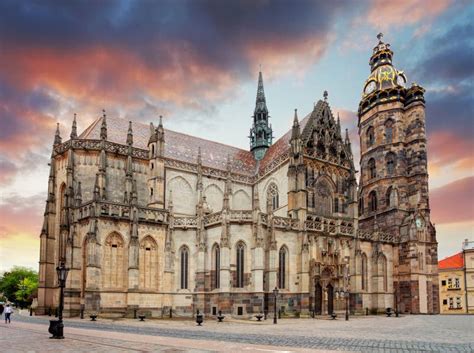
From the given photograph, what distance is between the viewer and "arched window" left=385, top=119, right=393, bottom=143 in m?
68.9

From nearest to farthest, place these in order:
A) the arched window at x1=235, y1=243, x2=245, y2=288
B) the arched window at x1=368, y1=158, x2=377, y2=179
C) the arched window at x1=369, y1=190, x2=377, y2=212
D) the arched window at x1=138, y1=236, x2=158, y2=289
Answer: the arched window at x1=138, y1=236, x2=158, y2=289 < the arched window at x1=235, y1=243, x2=245, y2=288 < the arched window at x1=369, y1=190, x2=377, y2=212 < the arched window at x1=368, y1=158, x2=377, y2=179

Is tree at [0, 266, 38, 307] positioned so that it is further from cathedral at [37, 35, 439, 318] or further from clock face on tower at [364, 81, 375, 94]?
clock face on tower at [364, 81, 375, 94]

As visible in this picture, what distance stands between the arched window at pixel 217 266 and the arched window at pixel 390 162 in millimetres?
32518

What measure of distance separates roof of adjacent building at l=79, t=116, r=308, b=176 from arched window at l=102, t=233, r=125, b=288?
516 inches

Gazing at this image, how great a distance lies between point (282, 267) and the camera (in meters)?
49.2

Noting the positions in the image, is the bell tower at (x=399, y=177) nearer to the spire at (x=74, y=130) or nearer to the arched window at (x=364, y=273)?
the arched window at (x=364, y=273)

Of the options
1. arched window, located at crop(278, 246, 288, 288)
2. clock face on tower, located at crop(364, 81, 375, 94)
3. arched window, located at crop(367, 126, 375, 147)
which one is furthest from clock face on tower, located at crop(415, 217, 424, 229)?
arched window, located at crop(278, 246, 288, 288)

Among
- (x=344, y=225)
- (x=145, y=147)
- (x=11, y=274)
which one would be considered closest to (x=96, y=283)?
(x=145, y=147)

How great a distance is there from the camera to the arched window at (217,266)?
46594 mm

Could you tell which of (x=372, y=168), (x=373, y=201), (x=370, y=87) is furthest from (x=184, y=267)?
(x=370, y=87)

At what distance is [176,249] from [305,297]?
14.1m

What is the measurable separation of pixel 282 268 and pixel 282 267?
10 centimetres

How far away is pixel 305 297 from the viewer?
48.9 meters

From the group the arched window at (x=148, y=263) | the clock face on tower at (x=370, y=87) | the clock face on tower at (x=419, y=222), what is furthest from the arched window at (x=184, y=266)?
the clock face on tower at (x=370, y=87)
